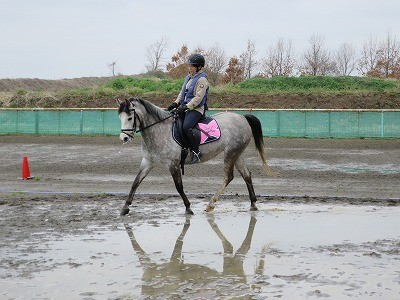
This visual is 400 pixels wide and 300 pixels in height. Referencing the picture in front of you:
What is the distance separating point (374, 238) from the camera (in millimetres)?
10281

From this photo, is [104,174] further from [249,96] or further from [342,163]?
[249,96]

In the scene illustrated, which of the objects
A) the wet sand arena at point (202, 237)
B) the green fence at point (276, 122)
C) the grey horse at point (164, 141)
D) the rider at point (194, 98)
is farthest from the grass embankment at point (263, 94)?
the rider at point (194, 98)

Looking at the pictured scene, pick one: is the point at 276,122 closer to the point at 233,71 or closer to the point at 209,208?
the point at 209,208

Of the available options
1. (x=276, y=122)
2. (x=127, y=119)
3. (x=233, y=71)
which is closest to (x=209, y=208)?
(x=127, y=119)

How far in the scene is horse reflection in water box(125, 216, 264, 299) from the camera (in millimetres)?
7168

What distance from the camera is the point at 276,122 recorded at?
99.0ft

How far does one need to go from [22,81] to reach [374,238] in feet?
195

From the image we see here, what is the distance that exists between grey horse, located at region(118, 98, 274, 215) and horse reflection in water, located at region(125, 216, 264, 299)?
3.49 meters

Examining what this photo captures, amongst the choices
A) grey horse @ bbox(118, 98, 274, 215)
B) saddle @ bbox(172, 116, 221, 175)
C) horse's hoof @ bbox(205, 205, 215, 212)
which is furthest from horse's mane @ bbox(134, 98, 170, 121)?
horse's hoof @ bbox(205, 205, 215, 212)

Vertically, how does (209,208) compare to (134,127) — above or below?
below

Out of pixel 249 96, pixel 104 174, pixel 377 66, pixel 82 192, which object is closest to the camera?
pixel 82 192

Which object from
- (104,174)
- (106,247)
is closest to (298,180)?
(104,174)

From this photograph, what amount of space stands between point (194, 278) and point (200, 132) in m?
5.84

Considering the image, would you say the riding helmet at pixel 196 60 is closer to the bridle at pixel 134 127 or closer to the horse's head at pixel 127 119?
the bridle at pixel 134 127
